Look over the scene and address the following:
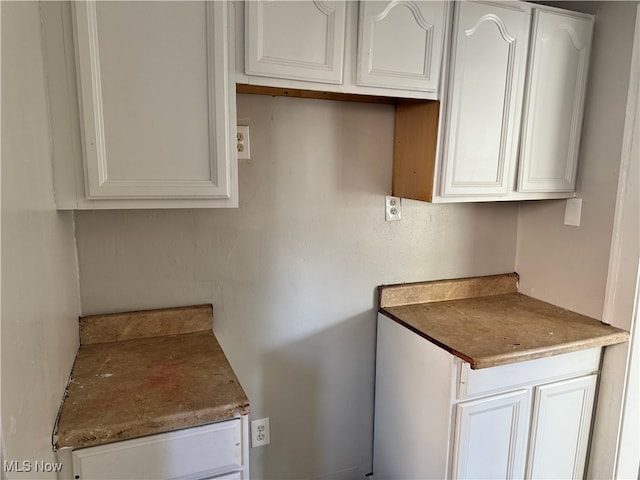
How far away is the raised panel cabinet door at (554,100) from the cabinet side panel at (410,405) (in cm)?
74

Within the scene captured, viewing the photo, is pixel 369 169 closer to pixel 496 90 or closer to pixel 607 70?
pixel 496 90

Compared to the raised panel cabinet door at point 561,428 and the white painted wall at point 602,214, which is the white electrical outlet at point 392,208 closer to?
the white painted wall at point 602,214

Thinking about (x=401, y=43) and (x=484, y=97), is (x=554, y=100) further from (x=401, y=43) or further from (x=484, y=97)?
(x=401, y=43)

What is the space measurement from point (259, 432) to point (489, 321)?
100cm

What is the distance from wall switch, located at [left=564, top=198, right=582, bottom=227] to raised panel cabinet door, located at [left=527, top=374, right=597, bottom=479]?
60 cm

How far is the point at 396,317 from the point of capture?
5.73 ft

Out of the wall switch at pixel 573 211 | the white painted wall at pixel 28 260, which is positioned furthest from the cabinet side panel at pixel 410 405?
the white painted wall at pixel 28 260

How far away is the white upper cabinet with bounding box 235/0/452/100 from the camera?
4.14 ft

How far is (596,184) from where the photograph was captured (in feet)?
5.56

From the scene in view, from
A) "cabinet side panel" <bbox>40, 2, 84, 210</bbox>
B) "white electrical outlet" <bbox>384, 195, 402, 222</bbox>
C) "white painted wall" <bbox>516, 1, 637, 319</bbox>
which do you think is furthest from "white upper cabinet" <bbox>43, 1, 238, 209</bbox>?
"white painted wall" <bbox>516, 1, 637, 319</bbox>

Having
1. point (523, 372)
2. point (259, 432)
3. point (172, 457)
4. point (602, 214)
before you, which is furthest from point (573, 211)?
point (172, 457)

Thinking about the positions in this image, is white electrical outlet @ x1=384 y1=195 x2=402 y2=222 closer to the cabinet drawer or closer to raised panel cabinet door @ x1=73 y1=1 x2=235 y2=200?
the cabinet drawer

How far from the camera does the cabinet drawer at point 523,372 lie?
4.78 feet

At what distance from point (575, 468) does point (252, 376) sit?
4.27 feet
